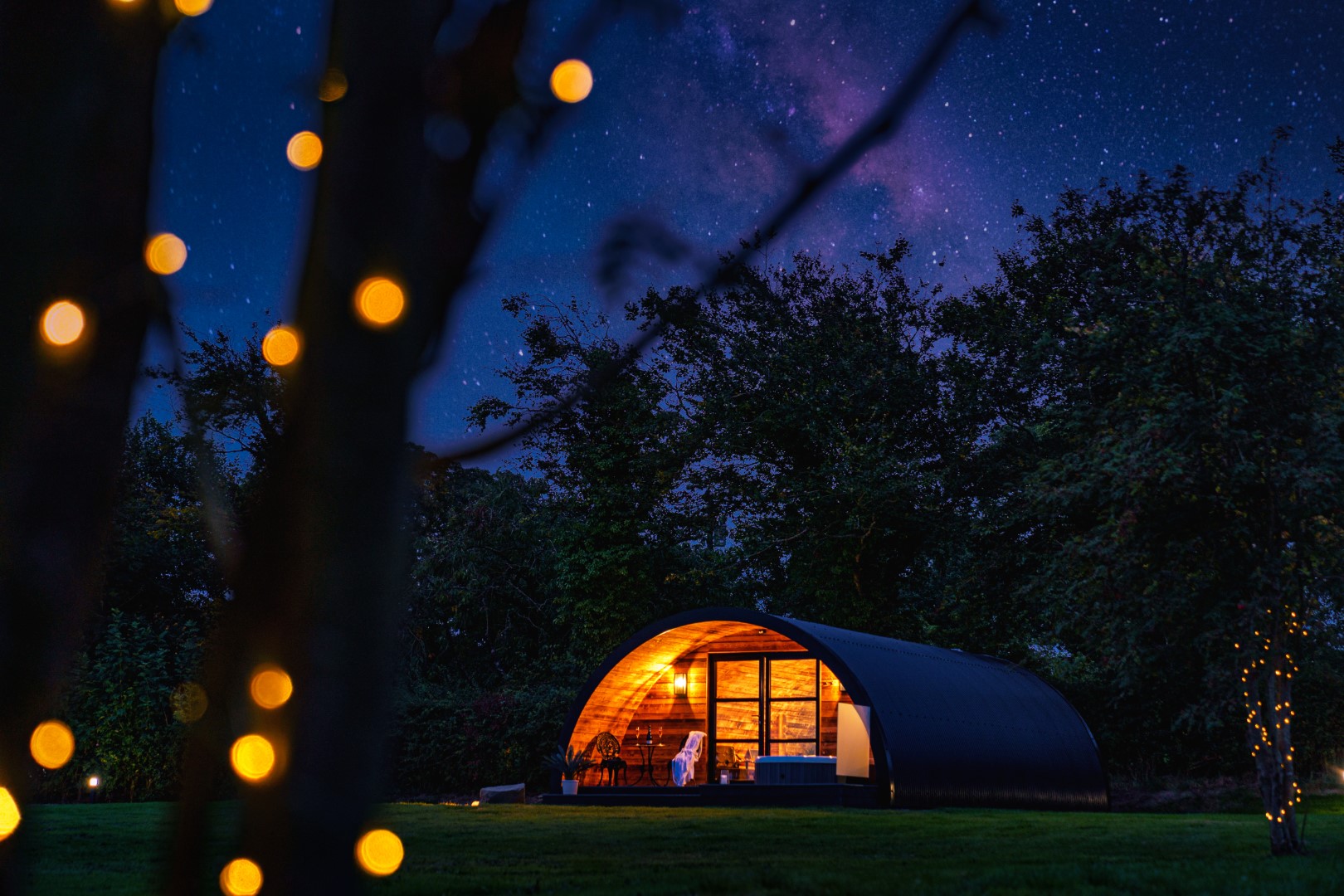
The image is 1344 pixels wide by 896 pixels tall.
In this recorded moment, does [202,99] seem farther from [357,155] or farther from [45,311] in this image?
[357,155]

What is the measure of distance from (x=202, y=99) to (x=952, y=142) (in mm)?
11926

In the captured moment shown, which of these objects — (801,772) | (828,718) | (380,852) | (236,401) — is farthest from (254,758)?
(828,718)

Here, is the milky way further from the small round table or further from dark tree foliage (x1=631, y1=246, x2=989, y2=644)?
dark tree foliage (x1=631, y1=246, x2=989, y2=644)

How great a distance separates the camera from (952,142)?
13.3 metres

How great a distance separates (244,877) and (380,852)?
0.18 metres

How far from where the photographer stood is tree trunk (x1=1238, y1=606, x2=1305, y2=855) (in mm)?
10727

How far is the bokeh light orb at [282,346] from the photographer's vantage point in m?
1.66

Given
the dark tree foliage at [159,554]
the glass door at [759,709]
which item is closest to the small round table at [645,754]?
the glass door at [759,709]

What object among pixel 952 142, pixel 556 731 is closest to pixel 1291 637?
pixel 952 142

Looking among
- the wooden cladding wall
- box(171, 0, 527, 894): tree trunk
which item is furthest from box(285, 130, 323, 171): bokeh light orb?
the wooden cladding wall

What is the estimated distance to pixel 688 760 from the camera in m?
22.0

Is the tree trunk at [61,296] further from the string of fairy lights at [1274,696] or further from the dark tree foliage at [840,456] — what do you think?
the dark tree foliage at [840,456]

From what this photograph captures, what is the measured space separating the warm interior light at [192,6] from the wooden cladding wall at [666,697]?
2047cm

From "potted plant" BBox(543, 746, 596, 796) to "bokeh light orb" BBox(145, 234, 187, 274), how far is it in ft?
64.9
